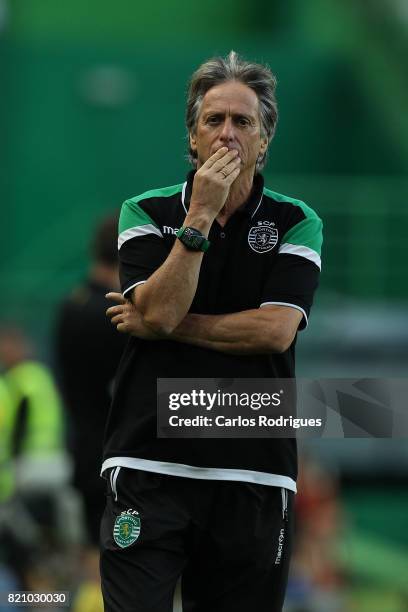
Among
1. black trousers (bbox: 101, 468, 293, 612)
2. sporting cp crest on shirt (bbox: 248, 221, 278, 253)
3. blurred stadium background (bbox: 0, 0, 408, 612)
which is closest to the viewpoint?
black trousers (bbox: 101, 468, 293, 612)

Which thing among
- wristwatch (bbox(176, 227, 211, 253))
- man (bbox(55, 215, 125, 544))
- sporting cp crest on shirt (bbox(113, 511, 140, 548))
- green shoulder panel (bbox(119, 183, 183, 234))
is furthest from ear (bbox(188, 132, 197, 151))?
man (bbox(55, 215, 125, 544))

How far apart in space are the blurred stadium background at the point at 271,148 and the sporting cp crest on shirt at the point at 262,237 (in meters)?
8.64

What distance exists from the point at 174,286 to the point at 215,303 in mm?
231

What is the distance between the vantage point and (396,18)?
1596 cm

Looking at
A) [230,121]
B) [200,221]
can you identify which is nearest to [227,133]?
[230,121]

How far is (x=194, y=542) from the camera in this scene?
4.03 metres

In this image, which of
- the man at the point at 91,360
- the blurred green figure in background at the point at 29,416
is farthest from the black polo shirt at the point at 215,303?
the blurred green figure in background at the point at 29,416

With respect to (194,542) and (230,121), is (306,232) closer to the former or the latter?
(230,121)

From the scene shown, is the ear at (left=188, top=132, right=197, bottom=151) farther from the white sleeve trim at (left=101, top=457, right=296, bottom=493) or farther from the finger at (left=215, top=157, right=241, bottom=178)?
the white sleeve trim at (left=101, top=457, right=296, bottom=493)

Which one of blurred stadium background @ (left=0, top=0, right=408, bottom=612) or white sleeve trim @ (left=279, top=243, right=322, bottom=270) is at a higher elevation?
blurred stadium background @ (left=0, top=0, right=408, bottom=612)

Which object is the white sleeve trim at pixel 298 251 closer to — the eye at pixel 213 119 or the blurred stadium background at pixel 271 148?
the eye at pixel 213 119

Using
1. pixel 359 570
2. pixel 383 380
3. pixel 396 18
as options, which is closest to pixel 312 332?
pixel 359 570

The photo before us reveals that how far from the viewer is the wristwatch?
12.6ft

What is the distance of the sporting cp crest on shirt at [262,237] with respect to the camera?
405 centimetres
